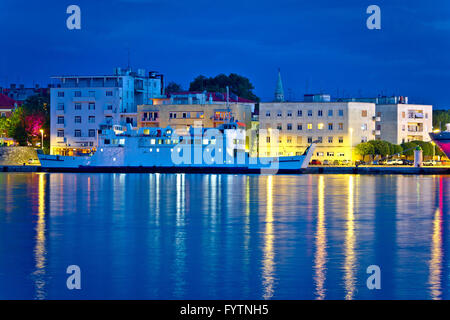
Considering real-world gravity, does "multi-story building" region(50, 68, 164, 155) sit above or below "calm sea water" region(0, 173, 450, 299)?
above

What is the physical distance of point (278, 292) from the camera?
15.2m

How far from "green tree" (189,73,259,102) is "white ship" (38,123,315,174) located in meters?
29.1

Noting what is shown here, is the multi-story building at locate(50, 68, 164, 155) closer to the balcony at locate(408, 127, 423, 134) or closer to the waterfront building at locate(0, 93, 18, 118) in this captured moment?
the waterfront building at locate(0, 93, 18, 118)

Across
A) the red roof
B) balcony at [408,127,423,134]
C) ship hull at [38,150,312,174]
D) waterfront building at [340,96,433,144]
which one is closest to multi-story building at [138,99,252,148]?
ship hull at [38,150,312,174]

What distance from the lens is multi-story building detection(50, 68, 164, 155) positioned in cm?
8600

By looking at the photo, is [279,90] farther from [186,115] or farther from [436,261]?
[436,261]

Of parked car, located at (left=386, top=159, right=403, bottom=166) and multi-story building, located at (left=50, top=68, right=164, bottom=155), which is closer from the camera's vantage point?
parked car, located at (left=386, top=159, right=403, bottom=166)

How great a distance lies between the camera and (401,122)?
87.9 meters

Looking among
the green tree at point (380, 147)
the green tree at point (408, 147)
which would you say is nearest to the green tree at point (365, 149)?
the green tree at point (380, 147)

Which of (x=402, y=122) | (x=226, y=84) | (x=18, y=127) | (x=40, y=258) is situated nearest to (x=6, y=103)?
(x=18, y=127)

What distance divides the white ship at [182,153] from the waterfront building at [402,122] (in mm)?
15621

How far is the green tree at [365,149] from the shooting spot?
80062mm
